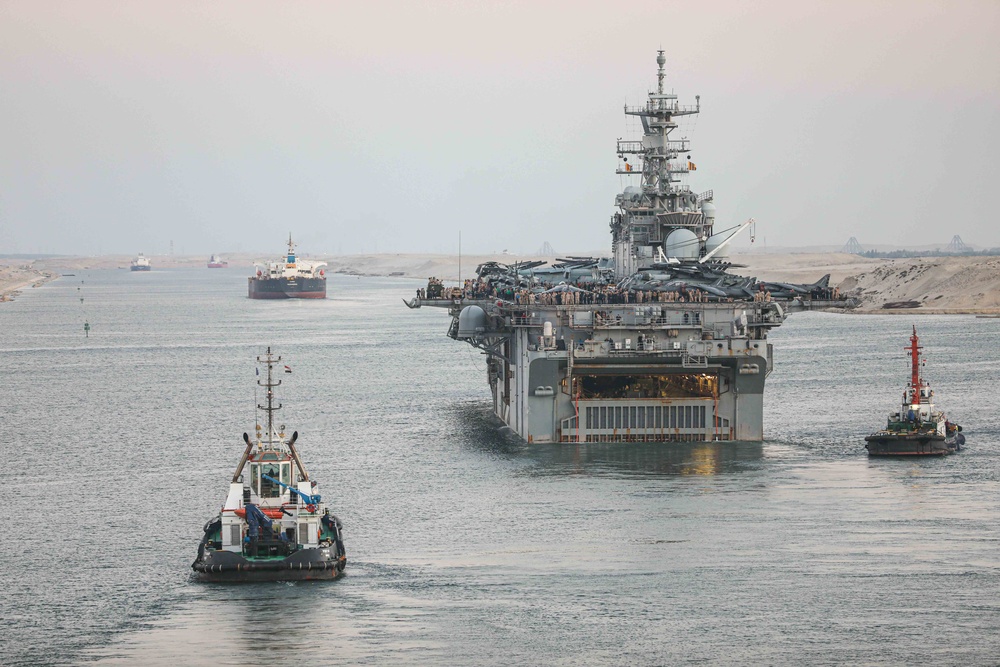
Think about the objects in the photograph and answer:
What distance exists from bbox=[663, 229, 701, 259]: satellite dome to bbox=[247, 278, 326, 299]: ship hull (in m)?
125

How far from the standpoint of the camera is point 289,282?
181375mm

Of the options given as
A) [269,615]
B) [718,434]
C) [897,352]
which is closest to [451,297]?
[718,434]

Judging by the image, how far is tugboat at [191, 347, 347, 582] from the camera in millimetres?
31766

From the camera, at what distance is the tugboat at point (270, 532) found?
31766 mm

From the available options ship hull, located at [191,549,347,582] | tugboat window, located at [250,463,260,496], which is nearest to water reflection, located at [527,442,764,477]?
tugboat window, located at [250,463,260,496]

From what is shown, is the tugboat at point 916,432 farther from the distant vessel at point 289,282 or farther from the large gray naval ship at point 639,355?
the distant vessel at point 289,282

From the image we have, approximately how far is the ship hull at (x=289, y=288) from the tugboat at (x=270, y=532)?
150m

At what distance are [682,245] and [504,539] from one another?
26.5m

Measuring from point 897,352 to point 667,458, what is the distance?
150ft

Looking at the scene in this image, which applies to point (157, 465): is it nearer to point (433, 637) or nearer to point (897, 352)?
point (433, 637)

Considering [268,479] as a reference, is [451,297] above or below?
above

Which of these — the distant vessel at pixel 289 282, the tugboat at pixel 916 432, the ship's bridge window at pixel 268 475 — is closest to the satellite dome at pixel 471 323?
the tugboat at pixel 916 432

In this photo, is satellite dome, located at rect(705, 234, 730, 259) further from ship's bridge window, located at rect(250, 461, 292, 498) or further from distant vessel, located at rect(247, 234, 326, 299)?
distant vessel, located at rect(247, 234, 326, 299)

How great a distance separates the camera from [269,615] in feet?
97.6
